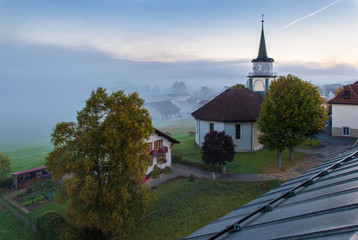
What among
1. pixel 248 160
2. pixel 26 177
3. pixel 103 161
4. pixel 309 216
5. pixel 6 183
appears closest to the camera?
pixel 309 216

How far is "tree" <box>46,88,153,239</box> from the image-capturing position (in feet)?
41.0

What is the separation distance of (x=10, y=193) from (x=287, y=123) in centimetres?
3093

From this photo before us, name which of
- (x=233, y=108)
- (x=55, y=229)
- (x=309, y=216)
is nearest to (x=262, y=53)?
(x=233, y=108)

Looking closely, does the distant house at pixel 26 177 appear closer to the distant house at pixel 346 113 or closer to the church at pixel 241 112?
the church at pixel 241 112

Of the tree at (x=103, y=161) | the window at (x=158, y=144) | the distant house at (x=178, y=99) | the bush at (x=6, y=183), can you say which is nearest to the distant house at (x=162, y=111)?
the distant house at (x=178, y=99)

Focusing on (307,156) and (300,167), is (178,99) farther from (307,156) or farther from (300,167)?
(300,167)

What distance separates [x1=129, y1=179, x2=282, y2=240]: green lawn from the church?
41.1 feet

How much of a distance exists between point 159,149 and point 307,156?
69.3 feet

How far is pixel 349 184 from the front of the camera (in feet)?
16.9

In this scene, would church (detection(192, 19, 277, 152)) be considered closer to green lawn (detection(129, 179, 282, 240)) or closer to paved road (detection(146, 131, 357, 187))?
paved road (detection(146, 131, 357, 187))

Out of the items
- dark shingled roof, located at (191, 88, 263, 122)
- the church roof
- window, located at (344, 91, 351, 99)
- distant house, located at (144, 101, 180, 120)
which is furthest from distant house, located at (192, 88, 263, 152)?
distant house, located at (144, 101, 180, 120)

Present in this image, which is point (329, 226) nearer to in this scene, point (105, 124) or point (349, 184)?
point (349, 184)

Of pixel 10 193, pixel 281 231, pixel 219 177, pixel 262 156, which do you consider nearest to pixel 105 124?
pixel 281 231

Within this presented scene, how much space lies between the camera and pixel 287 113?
2620 cm
